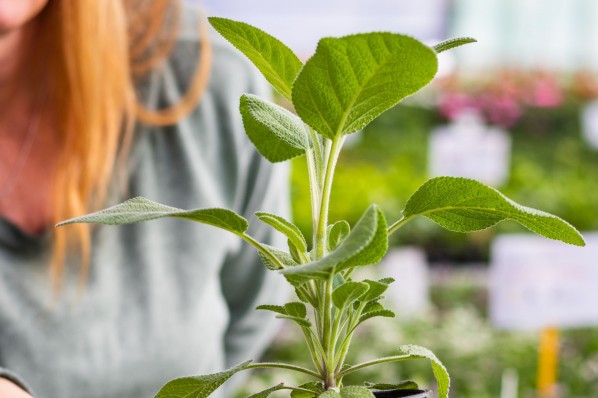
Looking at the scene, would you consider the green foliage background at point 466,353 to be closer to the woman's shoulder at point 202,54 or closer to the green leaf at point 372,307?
the woman's shoulder at point 202,54

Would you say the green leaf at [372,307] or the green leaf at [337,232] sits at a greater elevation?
the green leaf at [337,232]

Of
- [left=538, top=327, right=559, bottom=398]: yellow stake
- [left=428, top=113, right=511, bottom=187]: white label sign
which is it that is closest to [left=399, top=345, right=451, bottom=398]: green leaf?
[left=538, top=327, right=559, bottom=398]: yellow stake

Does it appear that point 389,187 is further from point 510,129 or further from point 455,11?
point 455,11

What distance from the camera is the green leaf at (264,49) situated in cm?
50

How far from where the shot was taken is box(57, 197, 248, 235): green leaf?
45 cm

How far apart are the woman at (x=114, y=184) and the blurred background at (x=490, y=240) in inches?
17.0

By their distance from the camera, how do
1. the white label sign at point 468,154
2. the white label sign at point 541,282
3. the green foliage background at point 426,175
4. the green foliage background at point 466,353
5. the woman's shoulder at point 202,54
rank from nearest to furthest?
the woman's shoulder at point 202,54 → the white label sign at point 541,282 → the green foliage background at point 466,353 → the white label sign at point 468,154 → the green foliage background at point 426,175

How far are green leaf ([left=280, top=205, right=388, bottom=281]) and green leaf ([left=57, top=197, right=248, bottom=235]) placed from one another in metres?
0.06

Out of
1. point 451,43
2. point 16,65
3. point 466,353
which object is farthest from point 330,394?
point 466,353

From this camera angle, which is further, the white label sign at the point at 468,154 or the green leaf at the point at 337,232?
the white label sign at the point at 468,154

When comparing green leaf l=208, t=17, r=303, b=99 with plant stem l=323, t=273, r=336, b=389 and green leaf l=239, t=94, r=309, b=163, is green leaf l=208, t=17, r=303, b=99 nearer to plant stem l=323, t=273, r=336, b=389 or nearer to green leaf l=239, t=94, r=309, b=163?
green leaf l=239, t=94, r=309, b=163

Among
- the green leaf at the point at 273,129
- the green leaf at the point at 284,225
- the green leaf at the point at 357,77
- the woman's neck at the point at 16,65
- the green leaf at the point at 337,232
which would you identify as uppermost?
the woman's neck at the point at 16,65

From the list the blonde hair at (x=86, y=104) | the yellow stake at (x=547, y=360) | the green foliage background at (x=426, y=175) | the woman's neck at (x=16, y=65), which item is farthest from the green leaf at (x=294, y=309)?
the green foliage background at (x=426, y=175)

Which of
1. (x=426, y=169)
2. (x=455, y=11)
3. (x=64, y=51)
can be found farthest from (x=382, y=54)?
(x=455, y=11)
